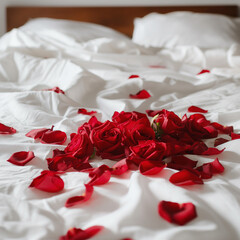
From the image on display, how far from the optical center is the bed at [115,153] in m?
0.66

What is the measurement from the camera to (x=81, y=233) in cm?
61

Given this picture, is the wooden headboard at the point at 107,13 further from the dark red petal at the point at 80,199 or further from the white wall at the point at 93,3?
the dark red petal at the point at 80,199

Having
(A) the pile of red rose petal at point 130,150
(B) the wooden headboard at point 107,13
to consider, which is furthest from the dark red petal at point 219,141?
(B) the wooden headboard at point 107,13

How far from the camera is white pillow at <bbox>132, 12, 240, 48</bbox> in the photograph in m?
2.71

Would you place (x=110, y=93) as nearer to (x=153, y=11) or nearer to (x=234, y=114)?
(x=234, y=114)

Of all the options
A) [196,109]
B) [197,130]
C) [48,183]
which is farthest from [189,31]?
[48,183]

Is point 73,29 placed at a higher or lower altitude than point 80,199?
lower

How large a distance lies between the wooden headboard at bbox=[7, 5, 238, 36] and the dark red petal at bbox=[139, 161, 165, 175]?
2.58 metres

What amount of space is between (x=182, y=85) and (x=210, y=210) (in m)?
1.03

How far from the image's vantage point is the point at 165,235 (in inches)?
24.1

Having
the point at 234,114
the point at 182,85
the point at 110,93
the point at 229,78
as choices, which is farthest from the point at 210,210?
the point at 229,78

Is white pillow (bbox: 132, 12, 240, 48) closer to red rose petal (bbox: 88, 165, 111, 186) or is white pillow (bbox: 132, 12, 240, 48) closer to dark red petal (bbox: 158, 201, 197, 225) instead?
red rose petal (bbox: 88, 165, 111, 186)

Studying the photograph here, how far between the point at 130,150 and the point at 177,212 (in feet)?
0.90

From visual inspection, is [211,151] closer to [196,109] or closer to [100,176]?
[100,176]
